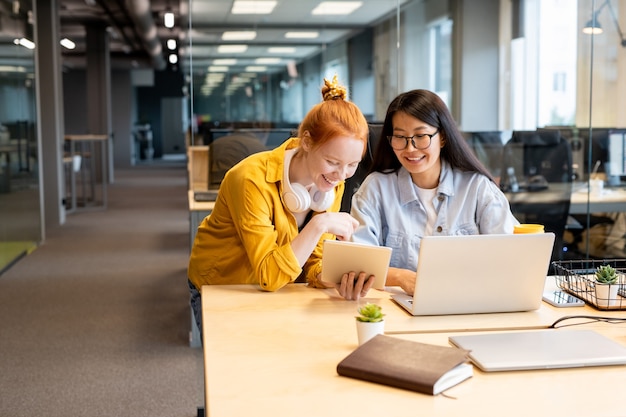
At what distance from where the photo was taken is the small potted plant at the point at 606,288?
2182 mm

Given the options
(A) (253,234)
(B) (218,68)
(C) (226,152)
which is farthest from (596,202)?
(B) (218,68)

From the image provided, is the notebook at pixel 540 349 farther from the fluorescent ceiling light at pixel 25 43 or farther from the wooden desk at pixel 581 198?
the fluorescent ceiling light at pixel 25 43

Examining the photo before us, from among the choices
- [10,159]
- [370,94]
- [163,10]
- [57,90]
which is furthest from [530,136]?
[163,10]

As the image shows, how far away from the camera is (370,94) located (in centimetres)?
852

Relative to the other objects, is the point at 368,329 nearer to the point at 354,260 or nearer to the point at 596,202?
the point at 354,260

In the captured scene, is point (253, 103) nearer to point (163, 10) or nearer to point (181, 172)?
point (163, 10)

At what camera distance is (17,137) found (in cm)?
719

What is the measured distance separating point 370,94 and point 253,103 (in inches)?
54.7

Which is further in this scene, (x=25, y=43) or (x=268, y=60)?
(x=268, y=60)

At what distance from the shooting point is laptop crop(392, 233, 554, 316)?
77.2 inches

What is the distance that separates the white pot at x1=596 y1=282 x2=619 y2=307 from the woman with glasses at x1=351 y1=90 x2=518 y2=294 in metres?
0.51

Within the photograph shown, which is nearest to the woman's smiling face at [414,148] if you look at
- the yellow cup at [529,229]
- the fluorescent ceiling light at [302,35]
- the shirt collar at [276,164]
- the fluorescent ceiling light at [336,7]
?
the shirt collar at [276,164]

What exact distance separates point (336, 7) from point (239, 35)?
108 centimetres

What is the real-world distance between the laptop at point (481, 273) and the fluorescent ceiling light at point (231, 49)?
6.62 m
